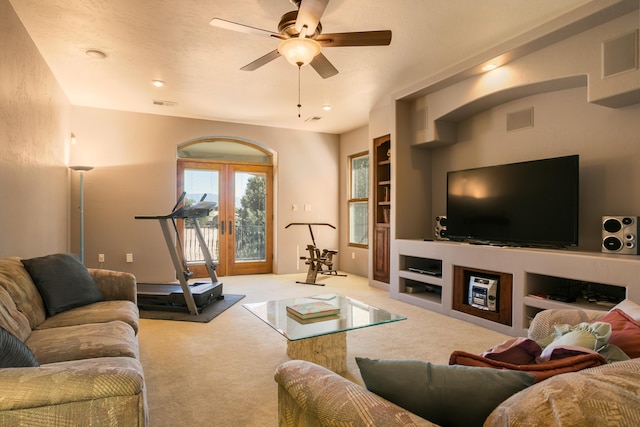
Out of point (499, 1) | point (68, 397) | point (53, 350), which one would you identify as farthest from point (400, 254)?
point (68, 397)

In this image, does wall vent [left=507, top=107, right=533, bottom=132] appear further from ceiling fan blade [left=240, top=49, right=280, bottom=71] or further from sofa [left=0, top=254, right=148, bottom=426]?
sofa [left=0, top=254, right=148, bottom=426]

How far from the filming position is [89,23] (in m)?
3.07

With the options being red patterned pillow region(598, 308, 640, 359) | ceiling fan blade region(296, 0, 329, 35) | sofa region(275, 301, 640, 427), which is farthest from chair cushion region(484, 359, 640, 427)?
ceiling fan blade region(296, 0, 329, 35)

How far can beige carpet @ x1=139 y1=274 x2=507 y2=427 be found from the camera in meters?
2.10

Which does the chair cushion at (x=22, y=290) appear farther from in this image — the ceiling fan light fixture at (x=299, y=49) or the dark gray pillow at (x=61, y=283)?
the ceiling fan light fixture at (x=299, y=49)

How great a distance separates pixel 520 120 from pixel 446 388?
3.89 m

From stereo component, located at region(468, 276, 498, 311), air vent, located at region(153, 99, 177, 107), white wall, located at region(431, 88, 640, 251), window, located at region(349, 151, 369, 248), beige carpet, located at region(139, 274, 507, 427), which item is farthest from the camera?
window, located at region(349, 151, 369, 248)

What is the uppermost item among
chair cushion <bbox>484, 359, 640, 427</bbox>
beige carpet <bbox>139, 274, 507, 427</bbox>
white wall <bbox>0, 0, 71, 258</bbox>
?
white wall <bbox>0, 0, 71, 258</bbox>

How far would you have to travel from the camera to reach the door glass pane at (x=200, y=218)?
20.5 feet

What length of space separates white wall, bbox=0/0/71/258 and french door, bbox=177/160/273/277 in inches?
75.8

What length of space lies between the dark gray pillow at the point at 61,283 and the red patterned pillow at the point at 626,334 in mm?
2995

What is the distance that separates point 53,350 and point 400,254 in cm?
381

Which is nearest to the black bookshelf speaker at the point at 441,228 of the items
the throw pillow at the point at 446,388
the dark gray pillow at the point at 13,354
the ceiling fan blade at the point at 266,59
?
the ceiling fan blade at the point at 266,59

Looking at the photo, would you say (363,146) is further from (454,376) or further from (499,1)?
(454,376)
